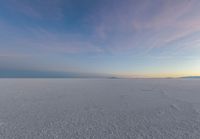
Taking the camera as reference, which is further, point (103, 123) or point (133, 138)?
point (103, 123)

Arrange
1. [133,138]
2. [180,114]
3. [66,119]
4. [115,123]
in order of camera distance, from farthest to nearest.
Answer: [180,114]
[66,119]
[115,123]
[133,138]

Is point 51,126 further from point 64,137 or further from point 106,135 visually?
point 106,135

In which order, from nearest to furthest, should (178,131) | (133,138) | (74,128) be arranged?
(133,138), (178,131), (74,128)

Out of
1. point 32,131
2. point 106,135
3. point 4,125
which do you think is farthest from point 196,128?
point 4,125

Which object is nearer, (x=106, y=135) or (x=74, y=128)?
(x=106, y=135)

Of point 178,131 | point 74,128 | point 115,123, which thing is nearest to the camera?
point 178,131

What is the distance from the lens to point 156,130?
2760 millimetres

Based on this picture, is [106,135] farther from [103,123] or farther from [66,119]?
[66,119]

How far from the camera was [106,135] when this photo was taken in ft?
8.41

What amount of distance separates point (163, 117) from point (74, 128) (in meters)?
2.75

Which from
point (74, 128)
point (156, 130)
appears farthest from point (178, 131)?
point (74, 128)

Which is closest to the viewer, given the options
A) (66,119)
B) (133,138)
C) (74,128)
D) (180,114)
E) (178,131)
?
(133,138)

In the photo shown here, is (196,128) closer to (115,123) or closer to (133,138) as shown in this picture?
(133,138)

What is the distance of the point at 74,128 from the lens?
2.88 meters
